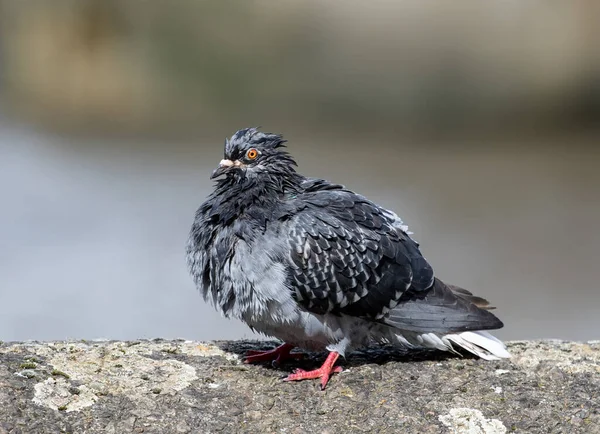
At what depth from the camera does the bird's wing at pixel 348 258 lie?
5.83m

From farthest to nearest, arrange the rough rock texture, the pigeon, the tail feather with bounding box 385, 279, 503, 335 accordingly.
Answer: the tail feather with bounding box 385, 279, 503, 335, the pigeon, the rough rock texture

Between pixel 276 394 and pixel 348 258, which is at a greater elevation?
pixel 348 258

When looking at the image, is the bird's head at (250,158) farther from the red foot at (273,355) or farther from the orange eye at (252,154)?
the red foot at (273,355)

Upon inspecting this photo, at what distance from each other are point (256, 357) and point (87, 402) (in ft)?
4.49

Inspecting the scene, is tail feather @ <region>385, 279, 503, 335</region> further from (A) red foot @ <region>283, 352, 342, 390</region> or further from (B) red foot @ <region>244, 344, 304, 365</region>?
(B) red foot @ <region>244, 344, 304, 365</region>

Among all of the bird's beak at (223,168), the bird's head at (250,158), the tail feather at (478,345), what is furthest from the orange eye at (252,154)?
the tail feather at (478,345)

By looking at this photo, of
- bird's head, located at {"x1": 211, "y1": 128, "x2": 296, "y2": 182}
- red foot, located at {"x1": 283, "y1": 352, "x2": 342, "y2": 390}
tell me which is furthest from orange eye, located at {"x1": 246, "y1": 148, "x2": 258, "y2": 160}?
red foot, located at {"x1": 283, "y1": 352, "x2": 342, "y2": 390}

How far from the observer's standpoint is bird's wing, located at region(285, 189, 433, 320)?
5832mm

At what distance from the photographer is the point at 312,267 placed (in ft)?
19.1

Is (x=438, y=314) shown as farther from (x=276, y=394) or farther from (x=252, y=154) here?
(x=252, y=154)

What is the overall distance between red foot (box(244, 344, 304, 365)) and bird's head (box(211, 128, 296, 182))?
1298 mm

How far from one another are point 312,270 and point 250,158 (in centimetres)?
101

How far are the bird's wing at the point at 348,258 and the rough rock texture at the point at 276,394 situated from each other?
1.80ft

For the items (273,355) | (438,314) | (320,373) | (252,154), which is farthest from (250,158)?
(438,314)
